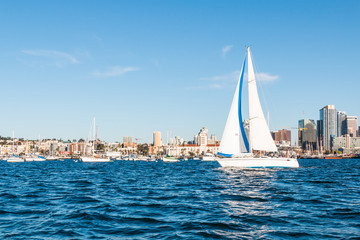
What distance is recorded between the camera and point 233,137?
42781mm

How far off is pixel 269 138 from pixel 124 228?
35.8 m

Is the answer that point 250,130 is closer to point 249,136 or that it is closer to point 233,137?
point 249,136

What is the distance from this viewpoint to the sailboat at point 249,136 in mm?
41219

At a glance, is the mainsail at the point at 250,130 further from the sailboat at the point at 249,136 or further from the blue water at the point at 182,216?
the blue water at the point at 182,216

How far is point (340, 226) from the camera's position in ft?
38.1

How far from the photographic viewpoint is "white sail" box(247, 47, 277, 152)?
43906mm

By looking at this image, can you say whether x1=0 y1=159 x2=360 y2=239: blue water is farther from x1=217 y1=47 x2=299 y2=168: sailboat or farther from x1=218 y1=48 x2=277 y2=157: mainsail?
x1=218 y1=48 x2=277 y2=157: mainsail

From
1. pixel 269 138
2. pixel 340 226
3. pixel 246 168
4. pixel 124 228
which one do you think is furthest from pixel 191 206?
pixel 269 138

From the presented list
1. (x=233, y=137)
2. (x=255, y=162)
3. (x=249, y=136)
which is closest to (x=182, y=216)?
(x=255, y=162)

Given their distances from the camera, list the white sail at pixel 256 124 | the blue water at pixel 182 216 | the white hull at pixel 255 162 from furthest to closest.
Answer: the white sail at pixel 256 124
the white hull at pixel 255 162
the blue water at pixel 182 216

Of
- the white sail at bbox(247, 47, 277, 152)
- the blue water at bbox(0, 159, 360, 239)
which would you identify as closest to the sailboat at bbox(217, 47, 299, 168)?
the white sail at bbox(247, 47, 277, 152)

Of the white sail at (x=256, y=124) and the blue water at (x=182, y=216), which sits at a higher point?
the white sail at (x=256, y=124)

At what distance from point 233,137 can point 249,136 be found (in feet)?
9.61

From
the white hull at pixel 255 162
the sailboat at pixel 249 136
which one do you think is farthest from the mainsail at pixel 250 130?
the white hull at pixel 255 162
